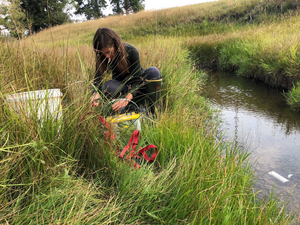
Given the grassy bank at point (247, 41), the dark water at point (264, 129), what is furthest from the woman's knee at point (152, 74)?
the dark water at point (264, 129)

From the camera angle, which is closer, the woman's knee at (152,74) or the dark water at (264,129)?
the dark water at (264,129)

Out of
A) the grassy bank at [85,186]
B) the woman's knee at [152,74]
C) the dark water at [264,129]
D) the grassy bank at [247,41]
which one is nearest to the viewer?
the grassy bank at [85,186]

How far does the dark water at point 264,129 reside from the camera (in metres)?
1.96

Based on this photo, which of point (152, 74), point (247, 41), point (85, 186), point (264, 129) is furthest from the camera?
point (247, 41)

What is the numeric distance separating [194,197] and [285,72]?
4127mm

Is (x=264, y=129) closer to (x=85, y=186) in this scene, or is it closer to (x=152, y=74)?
(x=152, y=74)

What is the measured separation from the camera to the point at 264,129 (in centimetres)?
299

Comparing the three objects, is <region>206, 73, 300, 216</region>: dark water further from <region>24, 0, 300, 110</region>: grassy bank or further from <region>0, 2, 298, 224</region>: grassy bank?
<region>0, 2, 298, 224</region>: grassy bank

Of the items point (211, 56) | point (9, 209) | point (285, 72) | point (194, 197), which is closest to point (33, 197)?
point (9, 209)

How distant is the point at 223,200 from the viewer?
1173 mm

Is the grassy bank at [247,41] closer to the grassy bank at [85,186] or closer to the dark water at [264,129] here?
the dark water at [264,129]

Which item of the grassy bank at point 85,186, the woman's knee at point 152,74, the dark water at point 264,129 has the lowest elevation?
the dark water at point 264,129

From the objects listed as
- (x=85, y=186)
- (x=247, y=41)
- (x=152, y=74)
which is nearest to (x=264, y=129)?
(x=152, y=74)

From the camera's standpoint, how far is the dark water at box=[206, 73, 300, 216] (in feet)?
6.42
